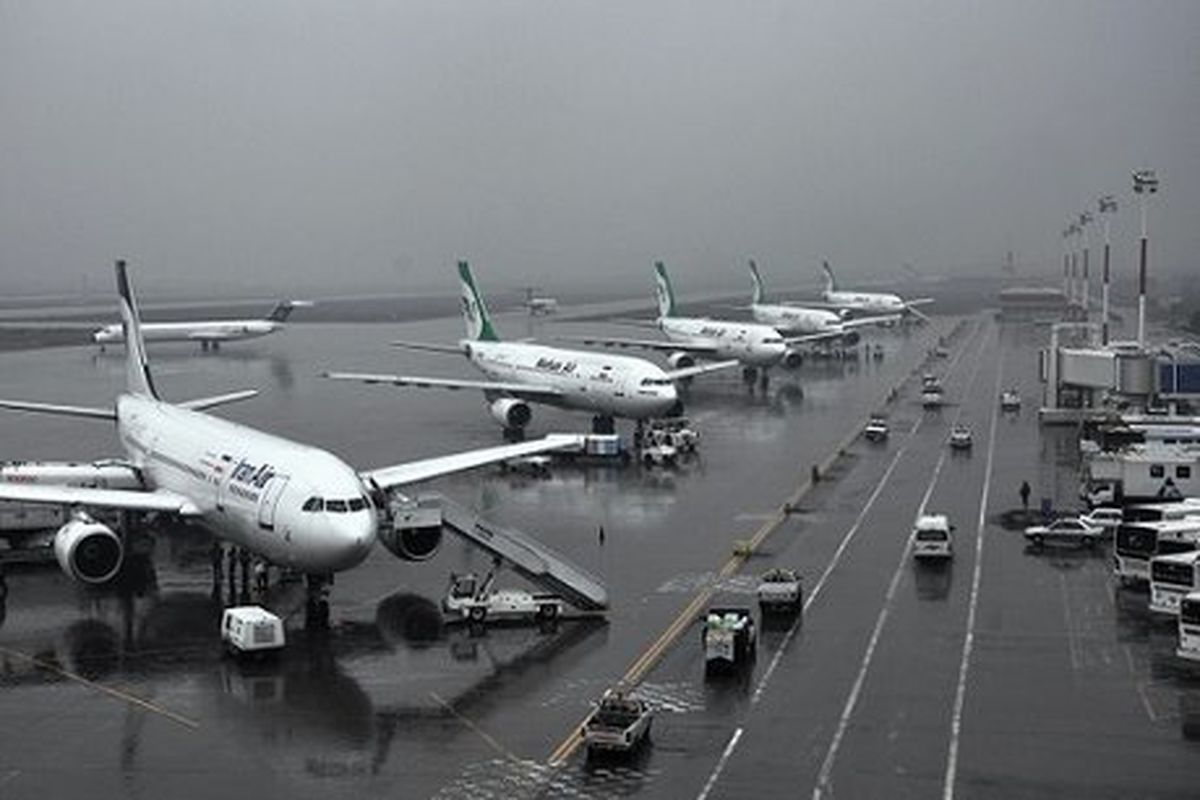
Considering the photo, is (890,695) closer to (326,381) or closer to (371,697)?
(371,697)

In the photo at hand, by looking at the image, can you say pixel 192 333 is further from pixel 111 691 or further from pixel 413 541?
pixel 111 691

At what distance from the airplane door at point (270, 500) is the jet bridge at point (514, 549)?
4696 millimetres

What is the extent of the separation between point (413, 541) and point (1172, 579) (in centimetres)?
2301

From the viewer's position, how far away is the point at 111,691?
35.7m

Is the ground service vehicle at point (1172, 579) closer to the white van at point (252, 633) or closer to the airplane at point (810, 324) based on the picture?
the white van at point (252, 633)

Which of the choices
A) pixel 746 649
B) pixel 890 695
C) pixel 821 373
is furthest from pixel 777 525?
pixel 821 373

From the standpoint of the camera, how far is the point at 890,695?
3450 cm

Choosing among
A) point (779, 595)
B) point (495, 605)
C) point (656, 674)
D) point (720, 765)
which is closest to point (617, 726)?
point (720, 765)

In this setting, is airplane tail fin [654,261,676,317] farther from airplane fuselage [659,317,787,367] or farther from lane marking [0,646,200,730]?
lane marking [0,646,200,730]

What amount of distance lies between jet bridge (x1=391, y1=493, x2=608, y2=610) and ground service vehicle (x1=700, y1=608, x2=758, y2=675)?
237 inches

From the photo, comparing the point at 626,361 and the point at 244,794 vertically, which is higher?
the point at 626,361

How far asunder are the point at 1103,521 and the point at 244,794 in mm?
38501

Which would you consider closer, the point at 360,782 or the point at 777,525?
the point at 360,782

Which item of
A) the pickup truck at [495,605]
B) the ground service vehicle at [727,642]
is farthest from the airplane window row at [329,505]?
the ground service vehicle at [727,642]
